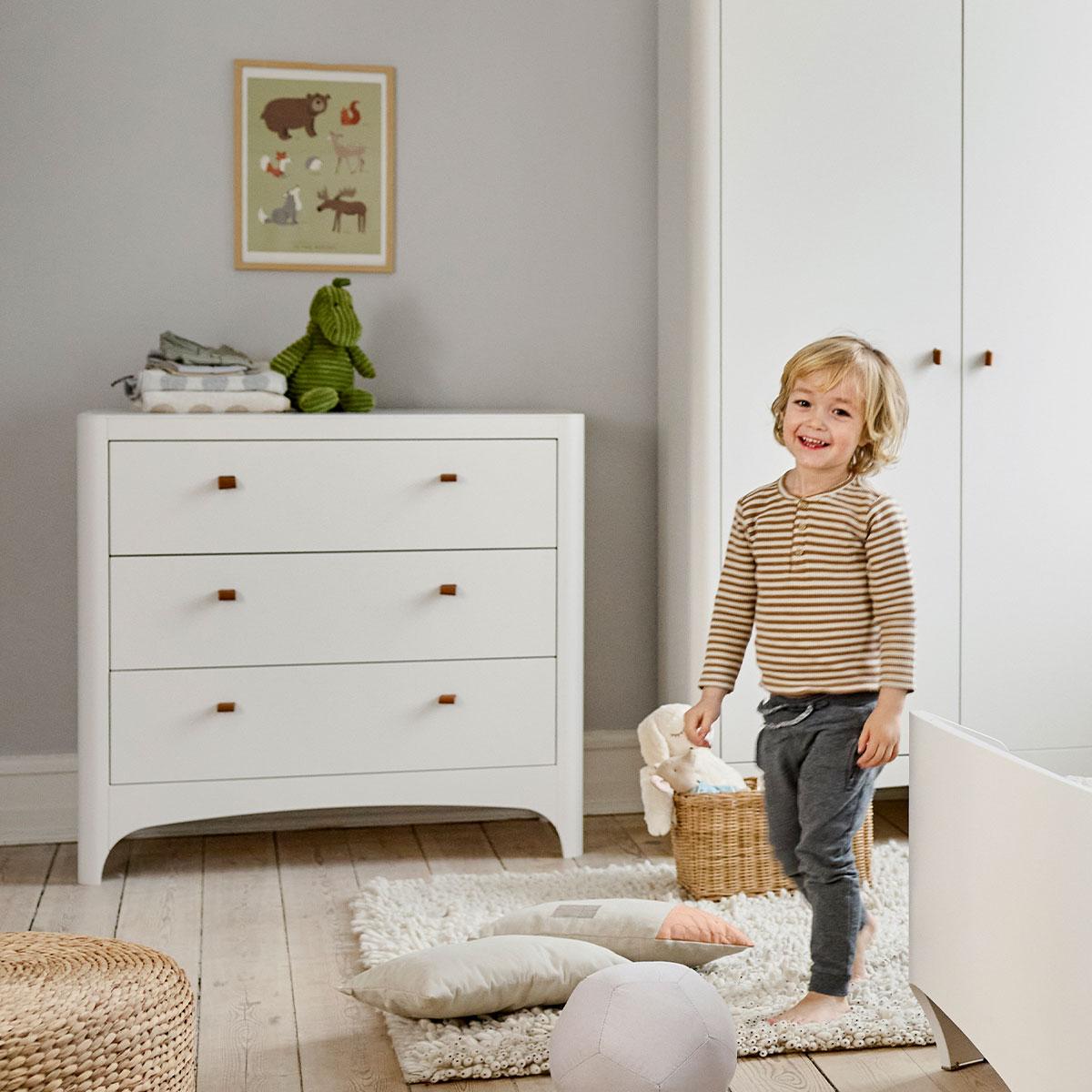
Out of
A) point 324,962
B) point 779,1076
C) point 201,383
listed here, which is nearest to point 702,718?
point 779,1076

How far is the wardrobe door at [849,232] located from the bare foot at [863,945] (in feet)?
2.38

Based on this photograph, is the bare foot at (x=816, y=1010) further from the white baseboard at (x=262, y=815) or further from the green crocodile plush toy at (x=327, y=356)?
the green crocodile plush toy at (x=327, y=356)

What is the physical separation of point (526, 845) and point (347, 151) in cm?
155

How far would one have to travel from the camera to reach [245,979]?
7.18 feet

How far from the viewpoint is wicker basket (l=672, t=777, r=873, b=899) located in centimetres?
254

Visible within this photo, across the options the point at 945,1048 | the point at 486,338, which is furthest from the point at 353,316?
Result: the point at 945,1048

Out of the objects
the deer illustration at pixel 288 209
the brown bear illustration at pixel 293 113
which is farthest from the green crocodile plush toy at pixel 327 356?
the brown bear illustration at pixel 293 113

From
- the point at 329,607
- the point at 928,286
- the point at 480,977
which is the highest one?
the point at 928,286

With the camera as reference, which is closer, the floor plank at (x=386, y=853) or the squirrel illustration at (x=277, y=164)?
the floor plank at (x=386, y=853)

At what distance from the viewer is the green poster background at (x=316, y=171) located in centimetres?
304

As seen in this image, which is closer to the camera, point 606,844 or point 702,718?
point 702,718

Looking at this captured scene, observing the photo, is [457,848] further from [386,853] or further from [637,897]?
[637,897]

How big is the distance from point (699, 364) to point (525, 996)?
4.47ft

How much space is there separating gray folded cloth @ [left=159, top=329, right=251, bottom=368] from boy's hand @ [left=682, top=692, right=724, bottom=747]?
1223 millimetres
